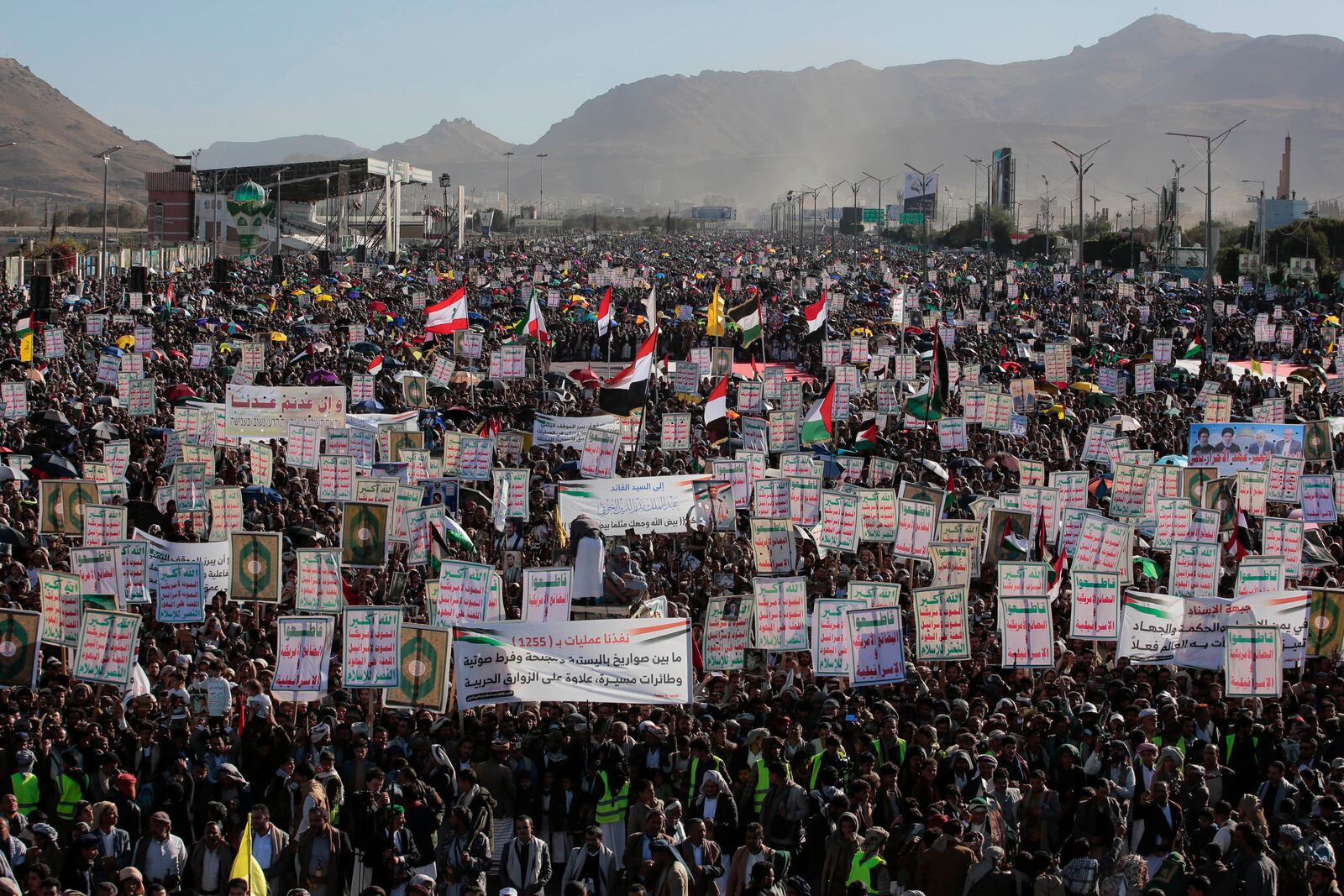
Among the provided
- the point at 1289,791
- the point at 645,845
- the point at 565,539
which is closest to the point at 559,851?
the point at 645,845

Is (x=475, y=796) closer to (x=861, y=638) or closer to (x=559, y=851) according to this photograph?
(x=559, y=851)

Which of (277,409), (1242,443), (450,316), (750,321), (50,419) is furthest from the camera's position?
(450,316)

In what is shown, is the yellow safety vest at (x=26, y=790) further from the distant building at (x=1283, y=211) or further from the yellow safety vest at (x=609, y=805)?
the distant building at (x=1283, y=211)

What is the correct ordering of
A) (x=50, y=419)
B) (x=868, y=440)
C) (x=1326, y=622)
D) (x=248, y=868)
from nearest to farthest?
(x=248, y=868)
(x=1326, y=622)
(x=868, y=440)
(x=50, y=419)

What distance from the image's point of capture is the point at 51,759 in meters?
9.96

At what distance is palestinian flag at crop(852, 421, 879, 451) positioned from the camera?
22139 millimetres

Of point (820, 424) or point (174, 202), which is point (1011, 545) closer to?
point (820, 424)

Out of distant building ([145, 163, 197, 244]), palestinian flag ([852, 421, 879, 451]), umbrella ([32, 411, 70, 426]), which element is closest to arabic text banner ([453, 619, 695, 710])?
palestinian flag ([852, 421, 879, 451])

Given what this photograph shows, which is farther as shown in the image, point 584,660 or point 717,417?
point 717,417

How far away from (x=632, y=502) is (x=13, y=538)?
17.9 ft


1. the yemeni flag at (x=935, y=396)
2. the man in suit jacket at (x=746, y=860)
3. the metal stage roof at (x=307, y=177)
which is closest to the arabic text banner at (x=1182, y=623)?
the man in suit jacket at (x=746, y=860)

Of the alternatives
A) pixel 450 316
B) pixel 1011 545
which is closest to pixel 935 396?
pixel 1011 545

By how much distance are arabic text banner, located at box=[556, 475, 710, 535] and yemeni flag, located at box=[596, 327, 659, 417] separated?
16.5 feet

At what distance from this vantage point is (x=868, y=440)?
72.8 feet
